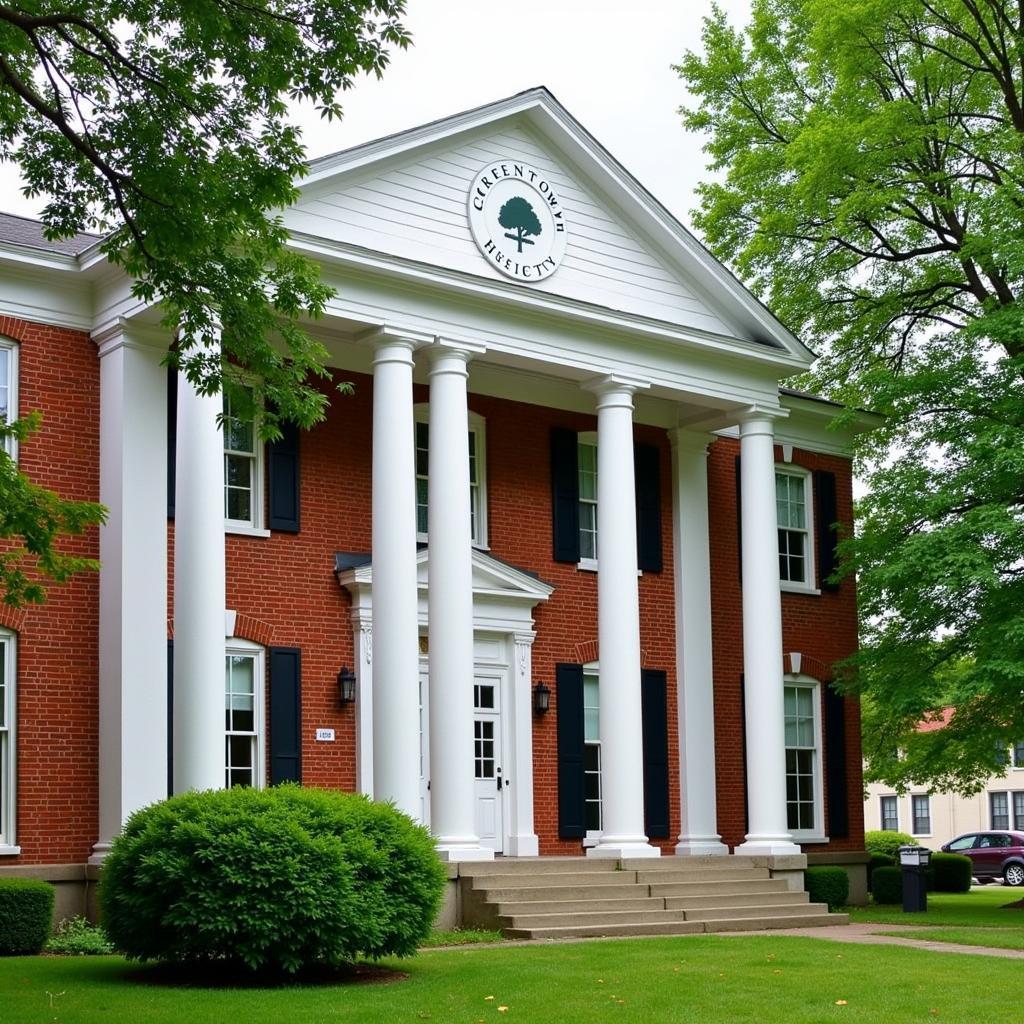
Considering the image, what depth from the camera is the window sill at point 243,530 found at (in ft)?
67.8

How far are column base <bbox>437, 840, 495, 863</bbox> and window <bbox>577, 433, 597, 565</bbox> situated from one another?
637 centimetres

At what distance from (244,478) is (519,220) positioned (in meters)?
5.03

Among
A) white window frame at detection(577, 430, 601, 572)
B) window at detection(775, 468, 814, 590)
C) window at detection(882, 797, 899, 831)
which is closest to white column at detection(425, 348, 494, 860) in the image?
white window frame at detection(577, 430, 601, 572)

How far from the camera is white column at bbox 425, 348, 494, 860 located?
766 inches

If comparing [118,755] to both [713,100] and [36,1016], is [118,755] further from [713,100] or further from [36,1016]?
[713,100]

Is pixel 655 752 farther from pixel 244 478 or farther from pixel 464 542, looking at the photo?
pixel 244 478

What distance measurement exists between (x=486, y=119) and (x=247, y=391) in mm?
8670

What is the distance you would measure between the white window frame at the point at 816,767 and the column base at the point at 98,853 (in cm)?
1196

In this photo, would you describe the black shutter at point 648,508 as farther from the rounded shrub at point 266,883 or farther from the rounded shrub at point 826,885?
the rounded shrub at point 266,883

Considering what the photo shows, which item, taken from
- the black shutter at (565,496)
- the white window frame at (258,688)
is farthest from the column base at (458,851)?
the black shutter at (565,496)

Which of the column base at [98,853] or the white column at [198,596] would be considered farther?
the column base at [98,853]

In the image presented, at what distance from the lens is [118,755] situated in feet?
60.5

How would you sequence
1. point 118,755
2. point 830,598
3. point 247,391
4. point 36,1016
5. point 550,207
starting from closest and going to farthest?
point 36,1016 < point 247,391 < point 118,755 < point 550,207 < point 830,598

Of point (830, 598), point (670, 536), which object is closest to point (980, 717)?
point (830, 598)
